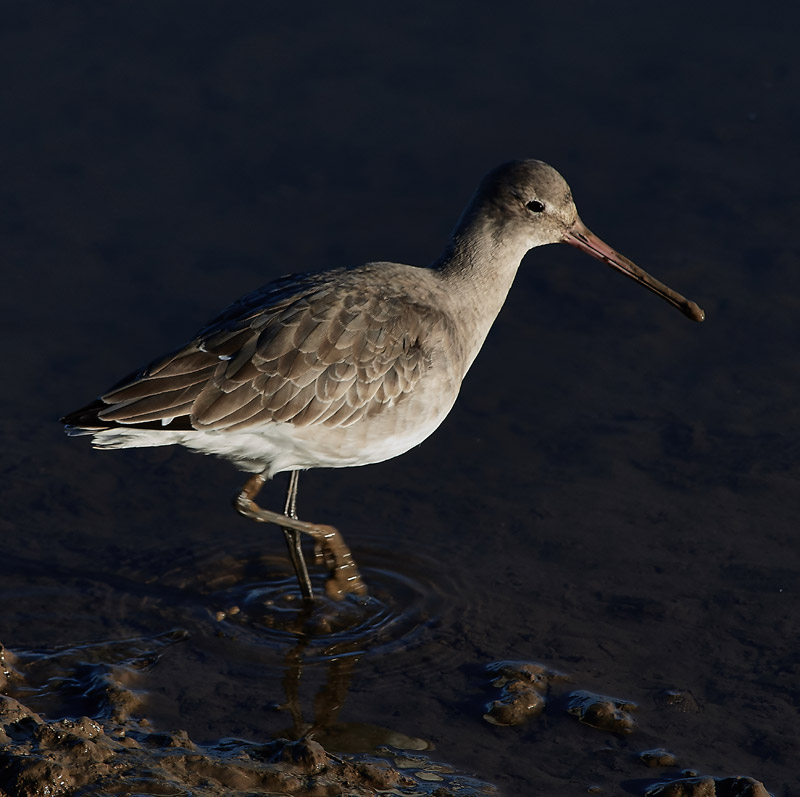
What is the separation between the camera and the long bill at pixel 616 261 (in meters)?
7.97

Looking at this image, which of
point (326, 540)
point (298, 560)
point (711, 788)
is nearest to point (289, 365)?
point (326, 540)

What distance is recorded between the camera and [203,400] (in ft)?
22.2

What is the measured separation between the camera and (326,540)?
291 inches

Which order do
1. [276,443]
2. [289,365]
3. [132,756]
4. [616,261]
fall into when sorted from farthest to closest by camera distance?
1. [616,261]
2. [276,443]
3. [289,365]
4. [132,756]

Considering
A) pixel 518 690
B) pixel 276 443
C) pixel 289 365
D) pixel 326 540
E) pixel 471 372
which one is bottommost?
pixel 518 690

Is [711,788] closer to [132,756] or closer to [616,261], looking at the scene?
[132,756]

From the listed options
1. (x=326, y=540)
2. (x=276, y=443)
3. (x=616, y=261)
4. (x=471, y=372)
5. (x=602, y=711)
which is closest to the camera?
(x=602, y=711)

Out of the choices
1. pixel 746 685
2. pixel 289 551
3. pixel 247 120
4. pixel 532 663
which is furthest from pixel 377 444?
pixel 247 120

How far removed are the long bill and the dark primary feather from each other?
1.25 m

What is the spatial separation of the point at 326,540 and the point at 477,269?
1.79 m

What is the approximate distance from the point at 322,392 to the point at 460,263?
1.35 m

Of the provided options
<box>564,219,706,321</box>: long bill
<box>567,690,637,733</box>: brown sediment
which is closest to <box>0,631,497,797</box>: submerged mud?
<box>567,690,637,733</box>: brown sediment

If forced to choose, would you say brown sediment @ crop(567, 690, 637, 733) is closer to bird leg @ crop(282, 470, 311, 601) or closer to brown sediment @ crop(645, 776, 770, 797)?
brown sediment @ crop(645, 776, 770, 797)

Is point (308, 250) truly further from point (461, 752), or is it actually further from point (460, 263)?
point (461, 752)
